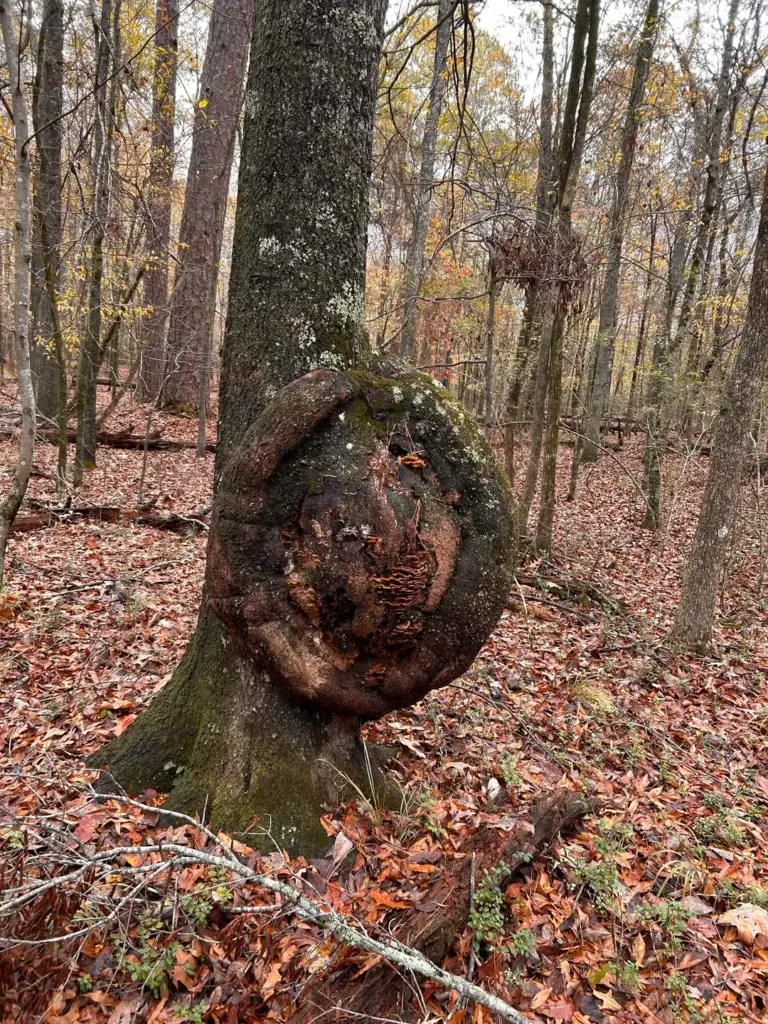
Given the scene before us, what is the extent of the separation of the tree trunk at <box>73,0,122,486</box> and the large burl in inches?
214

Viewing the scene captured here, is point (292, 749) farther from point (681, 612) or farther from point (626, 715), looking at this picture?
point (681, 612)

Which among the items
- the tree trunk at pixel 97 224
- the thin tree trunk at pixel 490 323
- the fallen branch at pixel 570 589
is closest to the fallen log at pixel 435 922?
the fallen branch at pixel 570 589

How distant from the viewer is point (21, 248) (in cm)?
400

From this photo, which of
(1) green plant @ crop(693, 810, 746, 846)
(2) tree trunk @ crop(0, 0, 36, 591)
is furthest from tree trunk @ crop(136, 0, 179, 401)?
(1) green plant @ crop(693, 810, 746, 846)

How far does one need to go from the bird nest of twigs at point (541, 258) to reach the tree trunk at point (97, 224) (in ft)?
14.4

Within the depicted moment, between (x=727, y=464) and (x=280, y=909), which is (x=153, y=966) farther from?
(x=727, y=464)

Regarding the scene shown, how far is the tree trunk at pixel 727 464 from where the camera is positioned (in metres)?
5.43

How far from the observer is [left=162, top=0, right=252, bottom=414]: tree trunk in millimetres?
11422

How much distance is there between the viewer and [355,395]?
240 centimetres

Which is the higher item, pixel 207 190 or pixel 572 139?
pixel 207 190

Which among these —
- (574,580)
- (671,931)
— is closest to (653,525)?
(574,580)

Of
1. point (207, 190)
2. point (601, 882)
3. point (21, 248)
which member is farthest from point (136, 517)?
point (207, 190)

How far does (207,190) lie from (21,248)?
10124 millimetres

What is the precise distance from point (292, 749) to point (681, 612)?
4.95 meters
